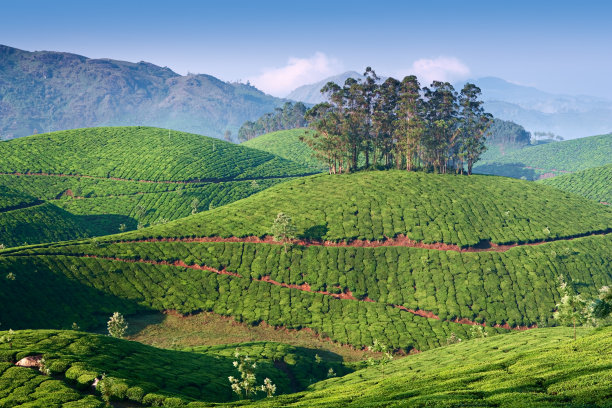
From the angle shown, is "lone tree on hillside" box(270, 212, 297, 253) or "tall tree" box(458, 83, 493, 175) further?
"tall tree" box(458, 83, 493, 175)

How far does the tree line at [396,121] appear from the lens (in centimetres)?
14788

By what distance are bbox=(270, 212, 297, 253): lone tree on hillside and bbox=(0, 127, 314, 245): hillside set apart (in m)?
49.5

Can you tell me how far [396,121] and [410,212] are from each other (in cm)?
4419

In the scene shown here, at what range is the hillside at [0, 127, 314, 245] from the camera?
497 ft

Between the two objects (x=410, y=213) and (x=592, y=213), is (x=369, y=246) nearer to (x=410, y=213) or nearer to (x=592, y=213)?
(x=410, y=213)

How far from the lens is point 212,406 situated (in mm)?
41938

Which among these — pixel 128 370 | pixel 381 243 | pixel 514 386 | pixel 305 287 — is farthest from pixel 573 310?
pixel 128 370

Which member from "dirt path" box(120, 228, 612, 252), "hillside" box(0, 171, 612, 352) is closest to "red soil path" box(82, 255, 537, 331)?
"hillside" box(0, 171, 612, 352)

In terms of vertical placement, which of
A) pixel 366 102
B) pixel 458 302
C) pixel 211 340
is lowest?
pixel 211 340

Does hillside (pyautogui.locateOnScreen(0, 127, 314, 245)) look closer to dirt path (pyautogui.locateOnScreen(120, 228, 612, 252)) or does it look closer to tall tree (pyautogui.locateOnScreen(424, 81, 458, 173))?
dirt path (pyautogui.locateOnScreen(120, 228, 612, 252))

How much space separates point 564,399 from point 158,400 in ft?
124

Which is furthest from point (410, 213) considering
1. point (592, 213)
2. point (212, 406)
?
point (212, 406)

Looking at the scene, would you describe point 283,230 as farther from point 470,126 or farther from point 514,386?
point 470,126

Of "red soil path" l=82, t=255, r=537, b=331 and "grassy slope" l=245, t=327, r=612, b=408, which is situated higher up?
"grassy slope" l=245, t=327, r=612, b=408
